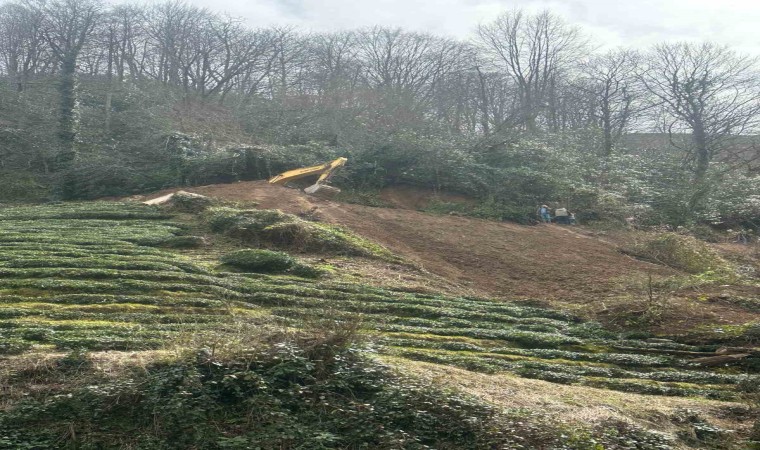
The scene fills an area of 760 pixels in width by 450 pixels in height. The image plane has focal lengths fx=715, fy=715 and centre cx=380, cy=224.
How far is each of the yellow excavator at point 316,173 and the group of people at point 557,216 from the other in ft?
23.4

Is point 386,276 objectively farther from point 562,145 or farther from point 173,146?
point 562,145

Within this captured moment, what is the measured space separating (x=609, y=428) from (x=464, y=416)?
168 cm

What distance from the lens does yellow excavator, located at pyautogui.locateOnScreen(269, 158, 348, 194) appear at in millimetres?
25094

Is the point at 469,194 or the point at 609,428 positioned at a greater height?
the point at 469,194

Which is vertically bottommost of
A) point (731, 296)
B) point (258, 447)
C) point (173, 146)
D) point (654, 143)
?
point (258, 447)

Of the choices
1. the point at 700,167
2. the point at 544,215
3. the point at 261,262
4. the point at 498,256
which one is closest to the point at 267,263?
the point at 261,262

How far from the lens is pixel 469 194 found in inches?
1041

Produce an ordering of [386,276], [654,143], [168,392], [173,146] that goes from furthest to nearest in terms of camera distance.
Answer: [654,143] → [173,146] → [386,276] → [168,392]

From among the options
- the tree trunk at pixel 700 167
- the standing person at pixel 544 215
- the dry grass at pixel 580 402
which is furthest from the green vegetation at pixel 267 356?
the tree trunk at pixel 700 167

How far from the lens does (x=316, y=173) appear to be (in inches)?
1045

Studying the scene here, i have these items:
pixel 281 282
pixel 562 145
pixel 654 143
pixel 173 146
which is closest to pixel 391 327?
pixel 281 282

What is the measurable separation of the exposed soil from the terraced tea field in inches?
60.5

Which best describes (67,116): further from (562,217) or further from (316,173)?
(562,217)

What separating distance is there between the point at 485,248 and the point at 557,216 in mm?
5782
